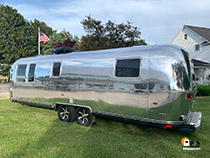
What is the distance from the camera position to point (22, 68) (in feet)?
25.8

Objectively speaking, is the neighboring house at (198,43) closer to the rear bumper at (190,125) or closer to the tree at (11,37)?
the rear bumper at (190,125)

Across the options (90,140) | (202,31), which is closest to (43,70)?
(90,140)

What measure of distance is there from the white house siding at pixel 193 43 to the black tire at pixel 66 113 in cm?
2223

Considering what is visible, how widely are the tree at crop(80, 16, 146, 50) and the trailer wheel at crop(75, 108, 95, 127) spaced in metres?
11.2

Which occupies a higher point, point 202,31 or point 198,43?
point 202,31

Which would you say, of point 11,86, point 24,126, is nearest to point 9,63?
point 11,86

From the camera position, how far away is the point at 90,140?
15.9 ft

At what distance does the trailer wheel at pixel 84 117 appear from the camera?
579 centimetres

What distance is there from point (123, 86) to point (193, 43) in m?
23.8

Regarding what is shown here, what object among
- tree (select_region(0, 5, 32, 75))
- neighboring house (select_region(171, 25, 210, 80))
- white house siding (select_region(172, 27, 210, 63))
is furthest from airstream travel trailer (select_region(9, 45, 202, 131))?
tree (select_region(0, 5, 32, 75))

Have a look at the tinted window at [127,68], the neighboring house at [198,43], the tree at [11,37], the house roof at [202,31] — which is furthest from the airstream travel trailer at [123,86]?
the tree at [11,37]

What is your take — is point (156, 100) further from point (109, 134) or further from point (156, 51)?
point (109, 134)

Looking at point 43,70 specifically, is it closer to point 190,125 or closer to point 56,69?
point 56,69

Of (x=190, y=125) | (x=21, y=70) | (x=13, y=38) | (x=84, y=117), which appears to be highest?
(x=13, y=38)
